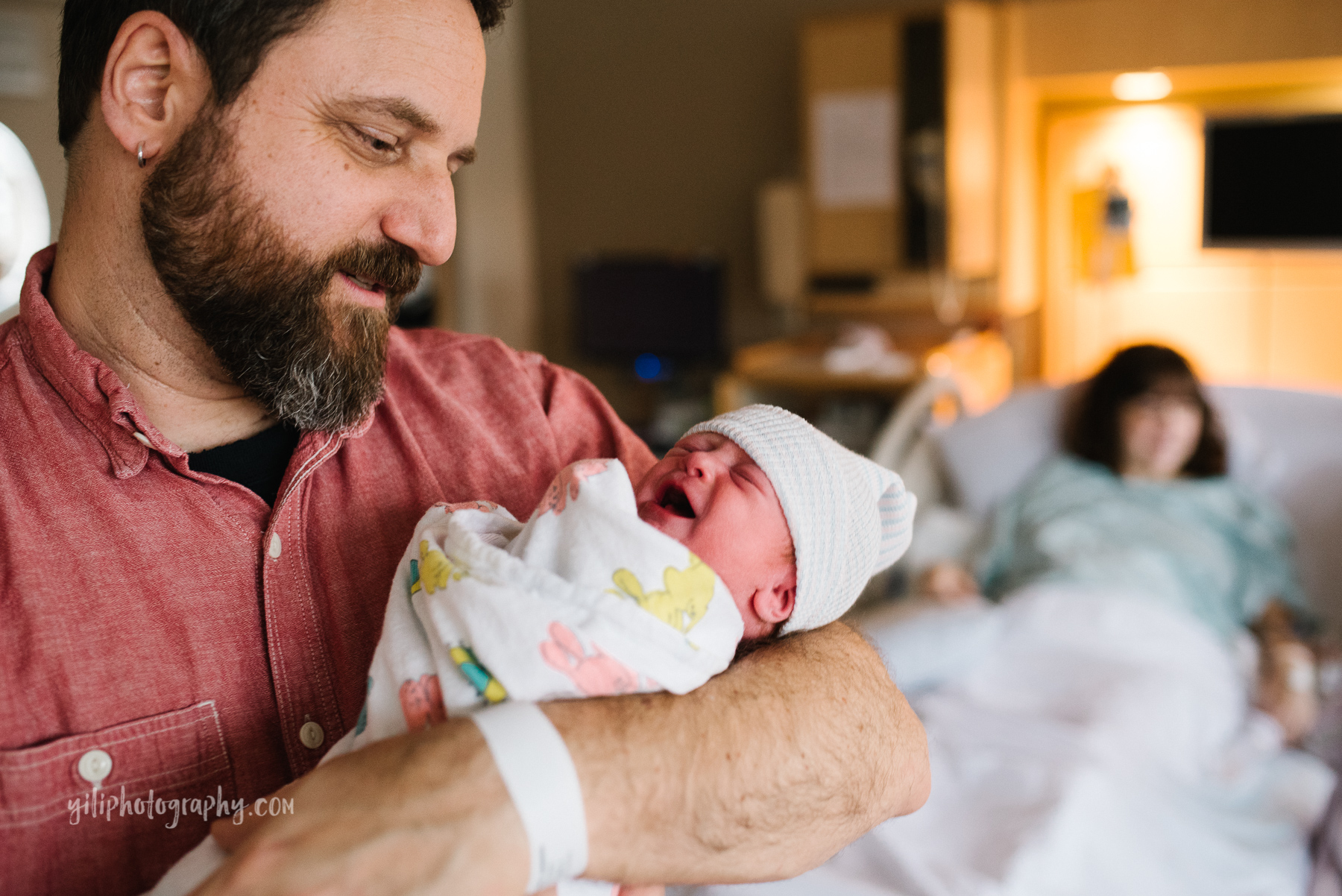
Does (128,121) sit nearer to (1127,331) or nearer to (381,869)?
(381,869)

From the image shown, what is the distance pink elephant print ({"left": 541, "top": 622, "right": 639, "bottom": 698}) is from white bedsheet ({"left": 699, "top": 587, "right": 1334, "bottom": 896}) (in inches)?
26.5

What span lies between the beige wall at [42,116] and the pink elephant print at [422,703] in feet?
11.1

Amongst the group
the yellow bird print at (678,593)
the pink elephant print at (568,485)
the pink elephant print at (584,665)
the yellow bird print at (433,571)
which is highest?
the pink elephant print at (568,485)

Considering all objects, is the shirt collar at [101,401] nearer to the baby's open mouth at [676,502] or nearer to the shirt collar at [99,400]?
the shirt collar at [99,400]

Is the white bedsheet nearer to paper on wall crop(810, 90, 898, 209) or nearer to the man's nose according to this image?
the man's nose

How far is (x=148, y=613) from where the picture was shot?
90 cm

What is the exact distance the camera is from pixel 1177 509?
9.21 ft

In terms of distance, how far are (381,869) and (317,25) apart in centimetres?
72

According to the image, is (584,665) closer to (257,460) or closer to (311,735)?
(311,735)

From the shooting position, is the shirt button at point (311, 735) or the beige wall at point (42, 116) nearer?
the shirt button at point (311, 735)

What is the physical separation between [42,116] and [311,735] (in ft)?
11.4

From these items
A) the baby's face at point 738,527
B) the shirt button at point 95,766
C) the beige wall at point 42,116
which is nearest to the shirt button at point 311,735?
Answer: the shirt button at point 95,766

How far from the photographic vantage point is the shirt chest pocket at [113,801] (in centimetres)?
83

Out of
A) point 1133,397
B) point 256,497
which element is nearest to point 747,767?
point 256,497
